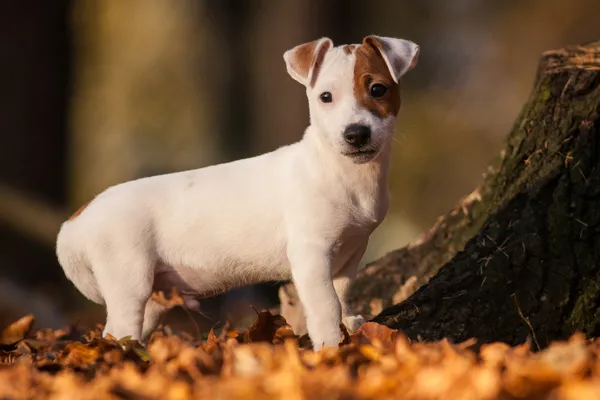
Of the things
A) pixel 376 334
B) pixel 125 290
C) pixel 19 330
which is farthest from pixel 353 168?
pixel 19 330

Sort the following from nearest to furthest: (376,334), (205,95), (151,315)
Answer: (376,334), (151,315), (205,95)

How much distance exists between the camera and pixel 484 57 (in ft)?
39.2

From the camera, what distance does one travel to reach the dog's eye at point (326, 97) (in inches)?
136

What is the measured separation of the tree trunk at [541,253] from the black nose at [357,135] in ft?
2.53

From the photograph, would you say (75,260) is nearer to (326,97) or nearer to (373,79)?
(326,97)

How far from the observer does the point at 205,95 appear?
1063 centimetres

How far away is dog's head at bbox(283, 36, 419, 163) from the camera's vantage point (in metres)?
3.33

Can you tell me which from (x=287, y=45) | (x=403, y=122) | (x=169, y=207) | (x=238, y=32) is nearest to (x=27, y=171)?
(x=287, y=45)

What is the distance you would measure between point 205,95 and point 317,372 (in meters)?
8.78

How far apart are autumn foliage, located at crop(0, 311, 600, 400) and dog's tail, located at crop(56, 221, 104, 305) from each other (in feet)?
2.10

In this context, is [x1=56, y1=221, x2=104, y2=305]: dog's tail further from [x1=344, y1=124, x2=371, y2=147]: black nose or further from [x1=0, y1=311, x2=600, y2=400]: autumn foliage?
[x1=344, y1=124, x2=371, y2=147]: black nose

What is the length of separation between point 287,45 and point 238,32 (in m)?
2.67

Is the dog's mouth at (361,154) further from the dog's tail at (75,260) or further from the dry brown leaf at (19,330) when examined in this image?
the dry brown leaf at (19,330)

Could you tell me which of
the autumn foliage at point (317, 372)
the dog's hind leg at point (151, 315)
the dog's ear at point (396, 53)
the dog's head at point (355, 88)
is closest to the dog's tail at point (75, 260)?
the dog's hind leg at point (151, 315)
